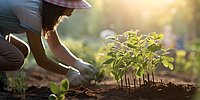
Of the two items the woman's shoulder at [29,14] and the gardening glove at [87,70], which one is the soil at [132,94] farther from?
the woman's shoulder at [29,14]

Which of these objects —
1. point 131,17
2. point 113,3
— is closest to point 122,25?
point 131,17

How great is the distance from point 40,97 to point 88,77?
0.55 metres

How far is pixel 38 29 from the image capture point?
2.89 m

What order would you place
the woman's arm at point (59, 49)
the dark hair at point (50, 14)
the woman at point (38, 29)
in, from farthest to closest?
1. the woman's arm at point (59, 49)
2. the dark hair at point (50, 14)
3. the woman at point (38, 29)

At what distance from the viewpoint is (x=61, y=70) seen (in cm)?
323

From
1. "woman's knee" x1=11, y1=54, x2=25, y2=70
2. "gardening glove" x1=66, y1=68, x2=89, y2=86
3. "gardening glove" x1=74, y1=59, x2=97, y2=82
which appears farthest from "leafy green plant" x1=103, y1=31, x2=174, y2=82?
"woman's knee" x1=11, y1=54, x2=25, y2=70

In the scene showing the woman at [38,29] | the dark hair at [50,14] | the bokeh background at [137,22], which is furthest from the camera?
the bokeh background at [137,22]

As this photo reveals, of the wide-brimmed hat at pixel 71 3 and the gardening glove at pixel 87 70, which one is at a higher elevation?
the wide-brimmed hat at pixel 71 3

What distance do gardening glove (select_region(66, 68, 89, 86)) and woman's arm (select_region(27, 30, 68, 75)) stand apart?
3.1 inches

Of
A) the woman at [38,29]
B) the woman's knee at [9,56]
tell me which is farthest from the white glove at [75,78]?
the woman's knee at [9,56]

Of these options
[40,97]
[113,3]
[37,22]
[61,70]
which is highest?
[113,3]

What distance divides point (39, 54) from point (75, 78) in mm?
305

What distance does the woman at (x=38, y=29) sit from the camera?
2916mm

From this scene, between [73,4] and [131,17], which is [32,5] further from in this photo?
[131,17]
